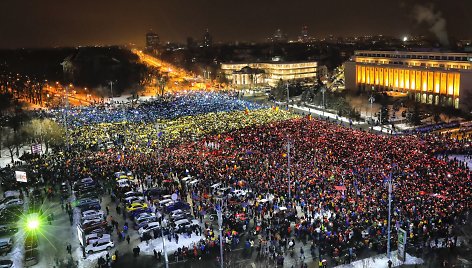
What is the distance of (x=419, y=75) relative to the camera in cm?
6800

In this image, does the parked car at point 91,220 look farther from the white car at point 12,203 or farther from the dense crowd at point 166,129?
the dense crowd at point 166,129

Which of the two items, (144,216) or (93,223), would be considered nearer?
(93,223)

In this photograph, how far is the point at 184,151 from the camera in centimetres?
3669

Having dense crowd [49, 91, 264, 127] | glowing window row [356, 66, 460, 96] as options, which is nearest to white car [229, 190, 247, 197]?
dense crowd [49, 91, 264, 127]

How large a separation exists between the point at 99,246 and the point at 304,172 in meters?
14.1

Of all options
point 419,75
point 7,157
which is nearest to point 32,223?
point 7,157

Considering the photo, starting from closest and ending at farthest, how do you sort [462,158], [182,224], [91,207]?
1. [182,224]
2. [91,207]
3. [462,158]

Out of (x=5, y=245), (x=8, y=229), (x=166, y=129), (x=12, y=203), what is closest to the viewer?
(x=5, y=245)

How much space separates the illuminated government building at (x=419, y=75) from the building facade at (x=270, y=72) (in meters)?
24.8

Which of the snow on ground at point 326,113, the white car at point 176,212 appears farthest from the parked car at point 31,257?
the snow on ground at point 326,113

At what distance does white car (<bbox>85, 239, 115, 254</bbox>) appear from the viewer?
69.1ft

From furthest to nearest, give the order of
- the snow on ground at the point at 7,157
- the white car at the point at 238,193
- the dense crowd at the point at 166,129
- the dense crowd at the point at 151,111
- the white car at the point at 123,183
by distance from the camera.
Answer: the dense crowd at the point at 151,111 → the dense crowd at the point at 166,129 → the snow on ground at the point at 7,157 → the white car at the point at 123,183 → the white car at the point at 238,193

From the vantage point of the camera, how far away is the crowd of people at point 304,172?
21.3 meters

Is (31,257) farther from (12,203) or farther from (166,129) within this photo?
(166,129)
